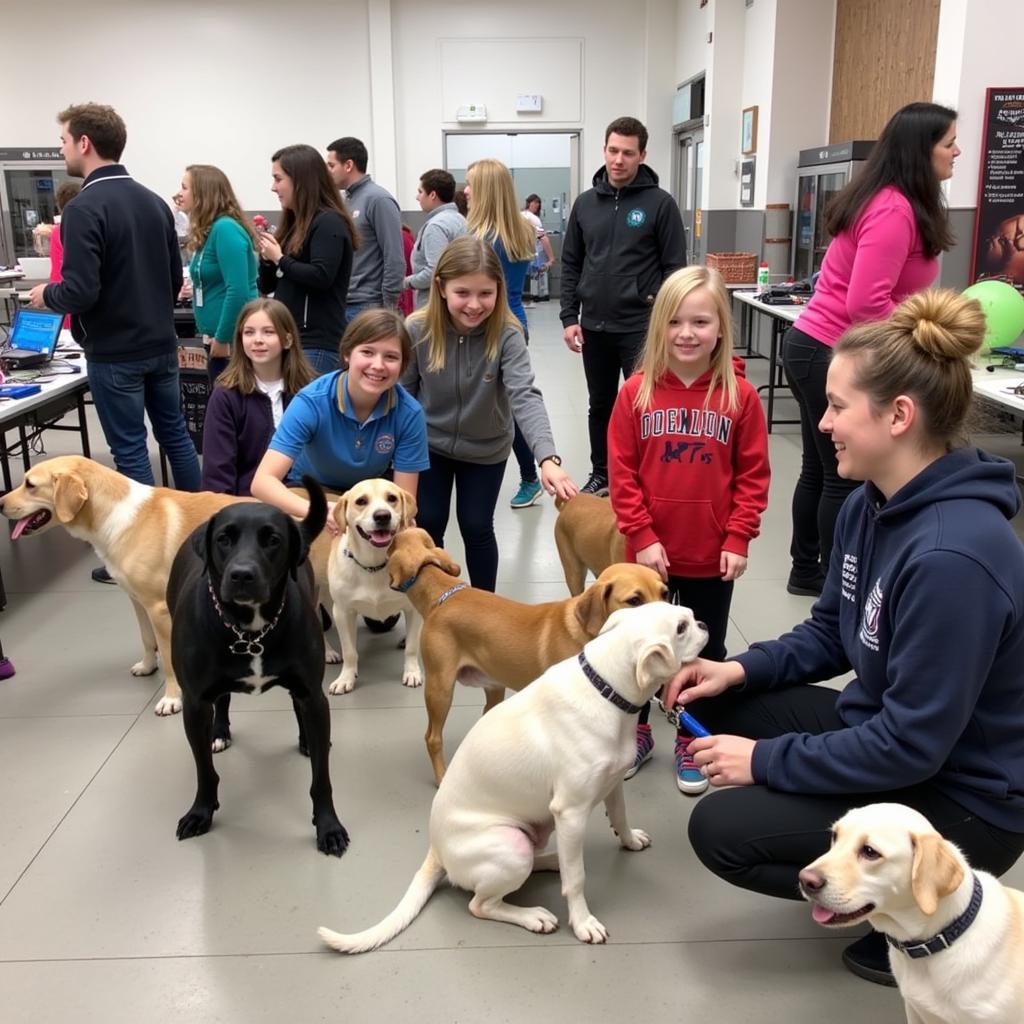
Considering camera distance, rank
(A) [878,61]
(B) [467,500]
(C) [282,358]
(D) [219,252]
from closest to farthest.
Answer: (B) [467,500] → (C) [282,358] → (D) [219,252] → (A) [878,61]

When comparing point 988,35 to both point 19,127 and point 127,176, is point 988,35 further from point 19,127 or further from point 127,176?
point 19,127

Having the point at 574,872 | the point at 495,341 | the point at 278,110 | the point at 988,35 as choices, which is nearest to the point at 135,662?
the point at 495,341

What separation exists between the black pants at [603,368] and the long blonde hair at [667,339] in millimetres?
2126

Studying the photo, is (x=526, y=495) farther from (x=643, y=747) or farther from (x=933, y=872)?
(x=933, y=872)

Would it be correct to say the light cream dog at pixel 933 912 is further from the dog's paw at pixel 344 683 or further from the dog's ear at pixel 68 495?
the dog's ear at pixel 68 495

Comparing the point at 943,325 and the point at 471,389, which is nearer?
the point at 943,325

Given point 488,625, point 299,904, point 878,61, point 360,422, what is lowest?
point 299,904

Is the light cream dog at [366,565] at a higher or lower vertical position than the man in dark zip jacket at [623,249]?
lower

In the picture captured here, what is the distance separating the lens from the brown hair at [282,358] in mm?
3854

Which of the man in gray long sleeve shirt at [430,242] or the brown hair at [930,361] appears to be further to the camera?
the man in gray long sleeve shirt at [430,242]

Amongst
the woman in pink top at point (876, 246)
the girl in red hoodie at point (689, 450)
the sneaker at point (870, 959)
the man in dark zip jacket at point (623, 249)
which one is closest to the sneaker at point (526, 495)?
the man in dark zip jacket at point (623, 249)

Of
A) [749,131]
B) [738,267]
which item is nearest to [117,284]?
[738,267]

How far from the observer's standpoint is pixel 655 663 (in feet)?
6.25

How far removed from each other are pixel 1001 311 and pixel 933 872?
434 centimetres
